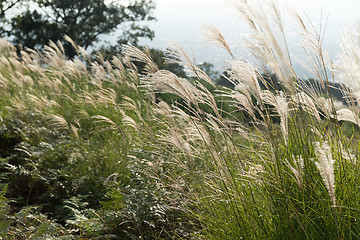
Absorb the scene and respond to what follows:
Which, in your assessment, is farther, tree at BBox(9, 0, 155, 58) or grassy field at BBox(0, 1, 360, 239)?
tree at BBox(9, 0, 155, 58)

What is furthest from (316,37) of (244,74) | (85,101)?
(85,101)

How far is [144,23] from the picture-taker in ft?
80.2

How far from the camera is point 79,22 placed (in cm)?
2378

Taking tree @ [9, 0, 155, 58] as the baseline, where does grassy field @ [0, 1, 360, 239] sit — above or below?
below

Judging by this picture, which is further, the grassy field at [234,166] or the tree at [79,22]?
the tree at [79,22]

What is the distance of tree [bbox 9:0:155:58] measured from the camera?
2252 centimetres

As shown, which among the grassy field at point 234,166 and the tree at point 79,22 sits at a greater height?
the tree at point 79,22

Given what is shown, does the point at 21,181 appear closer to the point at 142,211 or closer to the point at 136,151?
the point at 136,151

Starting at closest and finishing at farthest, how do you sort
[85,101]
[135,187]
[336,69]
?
1. [336,69]
2. [135,187]
3. [85,101]

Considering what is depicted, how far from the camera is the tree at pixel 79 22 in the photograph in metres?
22.5

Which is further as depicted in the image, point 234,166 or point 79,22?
point 79,22

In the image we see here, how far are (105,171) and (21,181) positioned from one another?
3.27 ft

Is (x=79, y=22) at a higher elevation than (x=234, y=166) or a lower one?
higher

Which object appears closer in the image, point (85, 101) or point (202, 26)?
point (202, 26)
